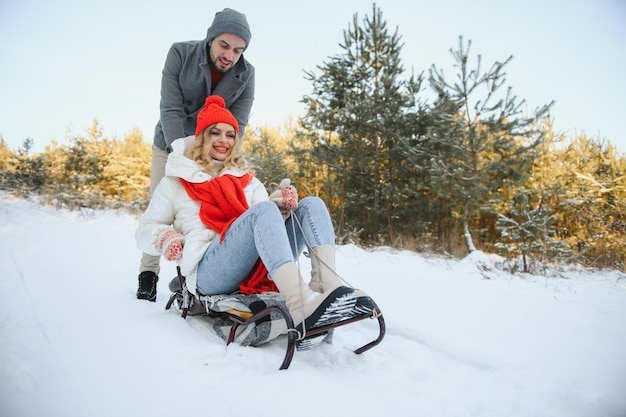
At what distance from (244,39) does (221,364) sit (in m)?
1.92

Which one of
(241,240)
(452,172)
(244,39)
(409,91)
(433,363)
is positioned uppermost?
(409,91)

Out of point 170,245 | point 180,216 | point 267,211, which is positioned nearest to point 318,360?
point 267,211

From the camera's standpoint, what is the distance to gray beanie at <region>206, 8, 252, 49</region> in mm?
2100

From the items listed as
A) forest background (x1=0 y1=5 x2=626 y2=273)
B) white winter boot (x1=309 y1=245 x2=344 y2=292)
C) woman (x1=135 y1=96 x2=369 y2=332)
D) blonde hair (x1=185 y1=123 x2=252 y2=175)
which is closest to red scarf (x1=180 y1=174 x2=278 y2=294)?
woman (x1=135 y1=96 x2=369 y2=332)

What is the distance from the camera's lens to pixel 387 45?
7.48m

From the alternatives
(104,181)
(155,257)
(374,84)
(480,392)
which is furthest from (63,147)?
(480,392)

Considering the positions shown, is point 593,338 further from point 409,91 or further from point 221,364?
point 409,91

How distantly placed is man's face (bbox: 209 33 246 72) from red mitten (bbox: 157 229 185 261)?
1.26 meters

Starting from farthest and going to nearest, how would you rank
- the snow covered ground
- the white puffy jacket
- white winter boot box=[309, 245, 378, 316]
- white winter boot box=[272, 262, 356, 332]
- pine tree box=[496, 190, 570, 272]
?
pine tree box=[496, 190, 570, 272] < the white puffy jacket < white winter boot box=[309, 245, 378, 316] < white winter boot box=[272, 262, 356, 332] < the snow covered ground

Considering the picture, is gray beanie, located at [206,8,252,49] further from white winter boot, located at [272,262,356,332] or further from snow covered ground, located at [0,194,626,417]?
snow covered ground, located at [0,194,626,417]

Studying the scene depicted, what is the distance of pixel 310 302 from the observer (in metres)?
1.31

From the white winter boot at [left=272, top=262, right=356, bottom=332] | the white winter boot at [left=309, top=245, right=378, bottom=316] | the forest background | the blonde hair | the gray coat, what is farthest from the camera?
the forest background

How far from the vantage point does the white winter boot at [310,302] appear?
49.2 inches

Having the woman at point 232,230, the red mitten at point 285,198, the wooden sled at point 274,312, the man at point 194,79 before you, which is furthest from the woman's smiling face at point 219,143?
the wooden sled at point 274,312
